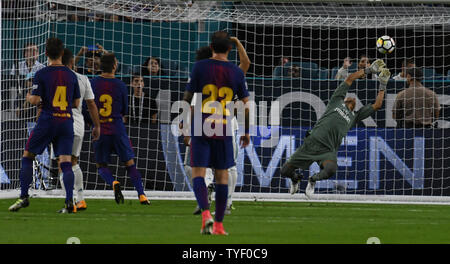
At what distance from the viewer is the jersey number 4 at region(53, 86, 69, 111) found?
12.4 metres

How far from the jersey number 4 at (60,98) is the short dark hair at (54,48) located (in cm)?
40

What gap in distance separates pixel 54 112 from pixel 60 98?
185 millimetres

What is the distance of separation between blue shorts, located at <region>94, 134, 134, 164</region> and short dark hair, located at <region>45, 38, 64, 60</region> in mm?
2100

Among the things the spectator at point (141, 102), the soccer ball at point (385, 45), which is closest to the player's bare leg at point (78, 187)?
the spectator at point (141, 102)

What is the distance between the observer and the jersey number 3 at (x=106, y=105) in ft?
46.7

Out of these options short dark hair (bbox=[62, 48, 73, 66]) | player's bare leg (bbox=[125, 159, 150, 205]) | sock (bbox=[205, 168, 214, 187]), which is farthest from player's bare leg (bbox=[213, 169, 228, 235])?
player's bare leg (bbox=[125, 159, 150, 205])

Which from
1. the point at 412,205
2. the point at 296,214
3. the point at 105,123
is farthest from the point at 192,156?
the point at 412,205

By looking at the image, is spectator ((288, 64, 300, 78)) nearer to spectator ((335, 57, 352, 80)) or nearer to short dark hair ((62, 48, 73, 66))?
spectator ((335, 57, 352, 80))

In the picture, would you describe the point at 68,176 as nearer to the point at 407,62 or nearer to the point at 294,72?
the point at 294,72

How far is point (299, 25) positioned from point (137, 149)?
366 cm

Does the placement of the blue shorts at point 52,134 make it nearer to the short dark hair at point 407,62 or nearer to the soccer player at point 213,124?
the soccer player at point 213,124

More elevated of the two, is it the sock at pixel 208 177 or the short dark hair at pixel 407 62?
the short dark hair at pixel 407 62

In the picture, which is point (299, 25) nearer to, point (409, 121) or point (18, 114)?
point (409, 121)

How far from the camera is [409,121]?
1756cm
